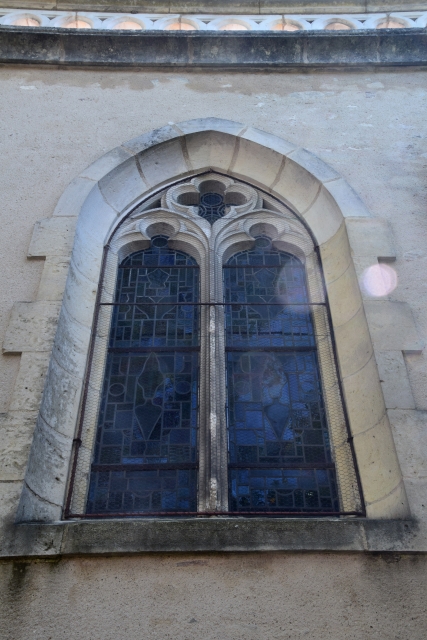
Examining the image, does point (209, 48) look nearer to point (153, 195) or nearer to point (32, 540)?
point (153, 195)

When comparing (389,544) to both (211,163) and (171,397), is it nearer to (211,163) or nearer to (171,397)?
(171,397)

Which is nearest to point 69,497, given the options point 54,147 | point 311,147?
point 54,147

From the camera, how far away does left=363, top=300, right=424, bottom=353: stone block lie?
4816 mm

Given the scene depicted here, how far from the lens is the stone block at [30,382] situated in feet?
14.5

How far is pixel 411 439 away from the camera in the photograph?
14.1 ft

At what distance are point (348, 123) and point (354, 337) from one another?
8.29ft

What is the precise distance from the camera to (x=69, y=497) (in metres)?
4.41

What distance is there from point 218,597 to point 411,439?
1.46m

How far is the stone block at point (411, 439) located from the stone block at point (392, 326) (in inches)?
21.3

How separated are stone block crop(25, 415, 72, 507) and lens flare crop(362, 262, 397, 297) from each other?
233 cm

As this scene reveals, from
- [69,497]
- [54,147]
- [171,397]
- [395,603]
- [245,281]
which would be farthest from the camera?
[54,147]

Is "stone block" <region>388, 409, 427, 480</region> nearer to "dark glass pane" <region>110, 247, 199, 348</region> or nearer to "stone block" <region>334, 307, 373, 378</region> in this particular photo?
"stone block" <region>334, 307, 373, 378</region>

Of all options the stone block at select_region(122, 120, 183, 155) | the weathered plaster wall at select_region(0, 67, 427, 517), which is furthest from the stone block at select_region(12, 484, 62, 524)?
the stone block at select_region(122, 120, 183, 155)

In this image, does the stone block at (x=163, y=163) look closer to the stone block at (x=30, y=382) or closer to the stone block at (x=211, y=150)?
the stone block at (x=211, y=150)
